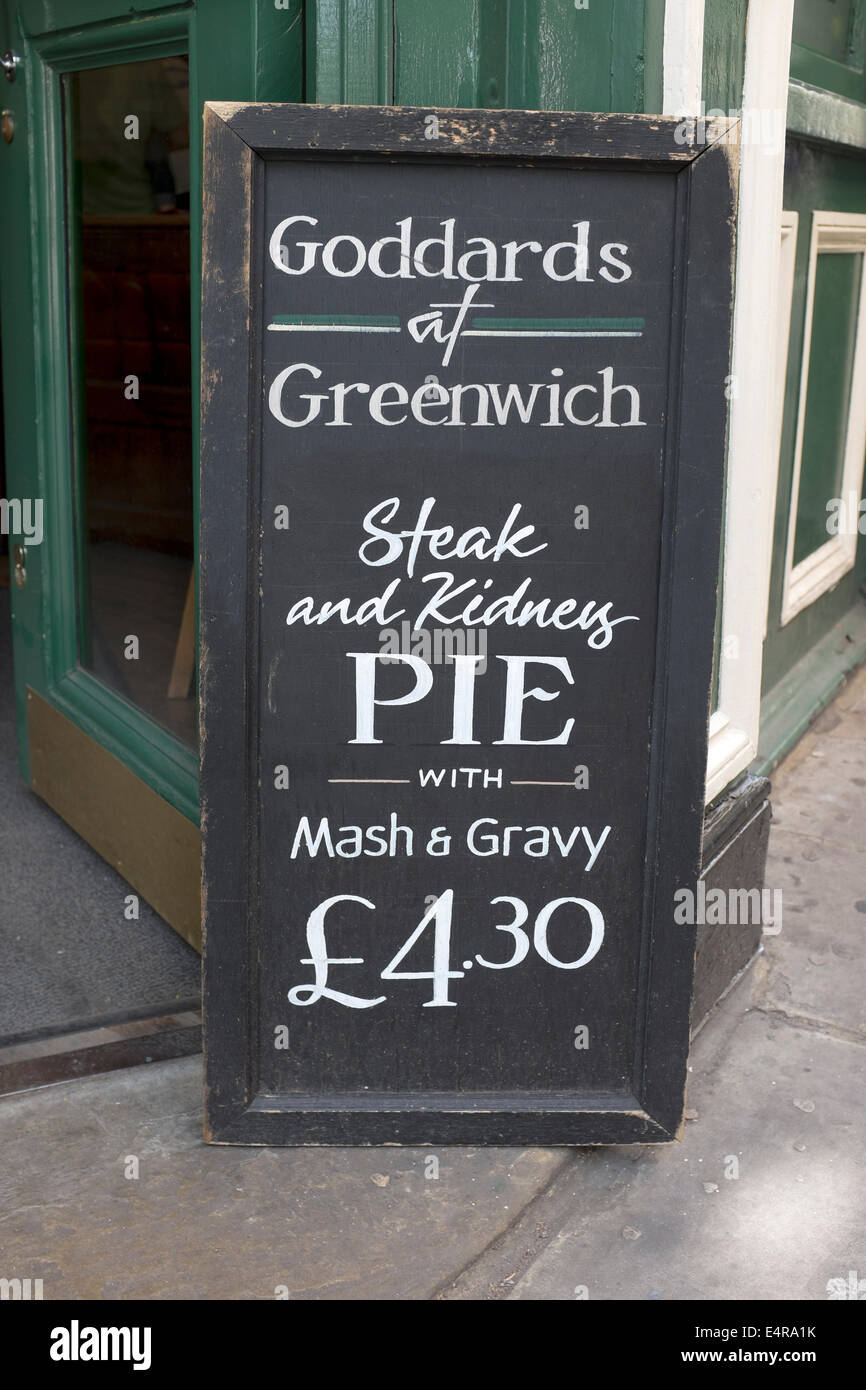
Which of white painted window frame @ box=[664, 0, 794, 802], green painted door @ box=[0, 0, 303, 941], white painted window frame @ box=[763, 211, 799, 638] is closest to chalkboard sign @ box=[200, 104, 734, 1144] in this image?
white painted window frame @ box=[664, 0, 794, 802]

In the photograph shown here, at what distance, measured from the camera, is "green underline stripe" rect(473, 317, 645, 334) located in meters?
2.15

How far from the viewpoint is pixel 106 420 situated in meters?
3.50

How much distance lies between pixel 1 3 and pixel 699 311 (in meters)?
2.23

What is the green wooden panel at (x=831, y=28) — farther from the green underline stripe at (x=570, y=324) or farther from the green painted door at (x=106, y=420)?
the green underline stripe at (x=570, y=324)

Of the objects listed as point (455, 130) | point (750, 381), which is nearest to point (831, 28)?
point (750, 381)

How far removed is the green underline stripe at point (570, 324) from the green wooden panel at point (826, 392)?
219 centimetres

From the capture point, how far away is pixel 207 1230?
225 cm

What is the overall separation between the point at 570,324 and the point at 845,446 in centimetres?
282

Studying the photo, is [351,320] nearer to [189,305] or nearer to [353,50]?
[353,50]

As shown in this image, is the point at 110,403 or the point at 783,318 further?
the point at 783,318

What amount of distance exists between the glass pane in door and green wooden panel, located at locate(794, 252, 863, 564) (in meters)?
1.94

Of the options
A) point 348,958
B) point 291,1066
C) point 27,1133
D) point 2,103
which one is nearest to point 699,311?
point 348,958

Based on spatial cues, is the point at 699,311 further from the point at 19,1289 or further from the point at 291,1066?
the point at 19,1289

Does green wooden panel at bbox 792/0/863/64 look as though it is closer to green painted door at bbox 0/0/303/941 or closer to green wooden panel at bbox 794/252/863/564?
green wooden panel at bbox 794/252/863/564
